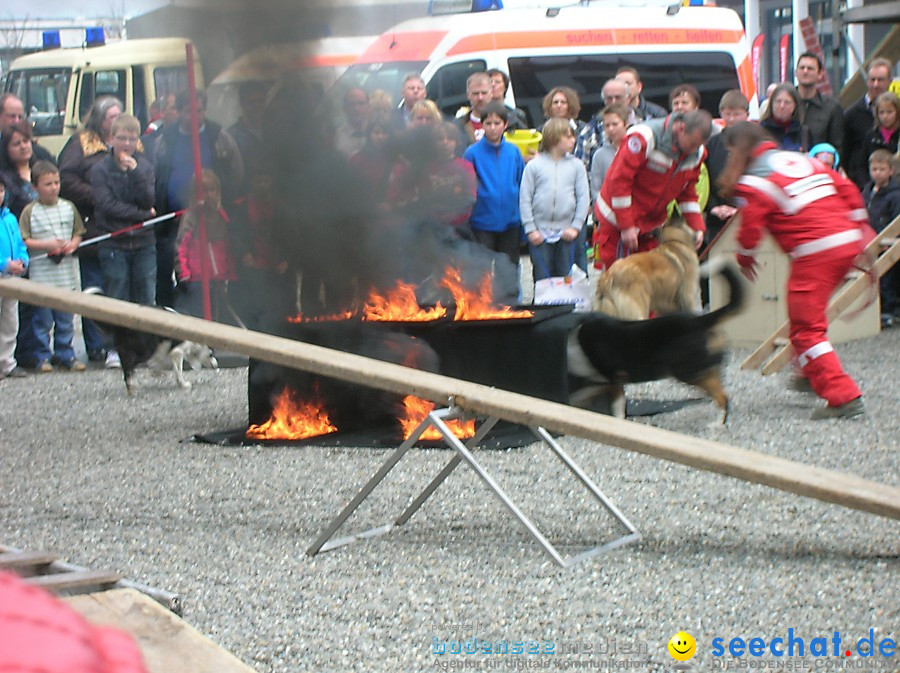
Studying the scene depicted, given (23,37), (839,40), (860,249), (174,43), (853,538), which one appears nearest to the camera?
(853,538)

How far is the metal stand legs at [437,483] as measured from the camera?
4.18 meters

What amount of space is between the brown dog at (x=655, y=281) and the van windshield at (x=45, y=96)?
9.58m

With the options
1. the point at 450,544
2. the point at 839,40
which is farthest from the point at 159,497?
the point at 839,40

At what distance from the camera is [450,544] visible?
4.52m

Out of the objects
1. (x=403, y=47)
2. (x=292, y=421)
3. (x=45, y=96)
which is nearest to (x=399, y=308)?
(x=292, y=421)

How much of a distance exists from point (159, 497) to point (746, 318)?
5254 millimetres

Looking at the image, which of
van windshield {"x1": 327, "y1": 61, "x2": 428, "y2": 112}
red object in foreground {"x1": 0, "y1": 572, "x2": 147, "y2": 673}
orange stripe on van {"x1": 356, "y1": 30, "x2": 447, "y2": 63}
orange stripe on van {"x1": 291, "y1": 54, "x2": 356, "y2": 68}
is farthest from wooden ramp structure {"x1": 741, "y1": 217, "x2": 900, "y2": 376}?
red object in foreground {"x1": 0, "y1": 572, "x2": 147, "y2": 673}

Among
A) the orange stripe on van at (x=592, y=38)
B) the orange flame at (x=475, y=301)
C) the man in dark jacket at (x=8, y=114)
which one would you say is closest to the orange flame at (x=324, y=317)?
the orange flame at (x=475, y=301)

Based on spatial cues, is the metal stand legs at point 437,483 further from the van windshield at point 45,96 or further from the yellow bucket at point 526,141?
the van windshield at point 45,96

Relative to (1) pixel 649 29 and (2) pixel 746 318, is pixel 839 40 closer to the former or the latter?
(1) pixel 649 29

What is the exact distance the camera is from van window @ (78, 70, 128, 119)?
42.7ft

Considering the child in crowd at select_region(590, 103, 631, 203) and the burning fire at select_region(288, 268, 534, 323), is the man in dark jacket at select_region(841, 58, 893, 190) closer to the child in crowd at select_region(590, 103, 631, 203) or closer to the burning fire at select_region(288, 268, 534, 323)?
the child in crowd at select_region(590, 103, 631, 203)

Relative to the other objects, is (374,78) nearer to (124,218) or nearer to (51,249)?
(124,218)

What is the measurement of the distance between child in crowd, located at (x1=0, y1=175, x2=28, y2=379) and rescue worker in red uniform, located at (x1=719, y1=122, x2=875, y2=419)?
535 cm
